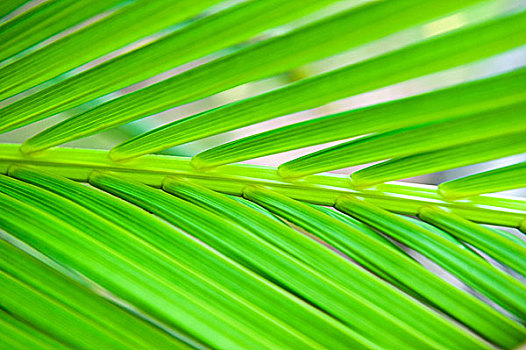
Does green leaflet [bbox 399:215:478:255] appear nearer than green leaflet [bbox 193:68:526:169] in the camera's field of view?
No

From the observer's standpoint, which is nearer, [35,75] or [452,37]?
[452,37]

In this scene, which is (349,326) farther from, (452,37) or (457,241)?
(452,37)

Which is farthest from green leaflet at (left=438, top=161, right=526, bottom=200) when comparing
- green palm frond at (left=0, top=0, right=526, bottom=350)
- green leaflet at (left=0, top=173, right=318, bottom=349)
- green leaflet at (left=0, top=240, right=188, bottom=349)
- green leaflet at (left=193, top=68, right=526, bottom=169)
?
green leaflet at (left=0, top=240, right=188, bottom=349)

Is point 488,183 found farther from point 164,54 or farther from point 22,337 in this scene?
point 22,337

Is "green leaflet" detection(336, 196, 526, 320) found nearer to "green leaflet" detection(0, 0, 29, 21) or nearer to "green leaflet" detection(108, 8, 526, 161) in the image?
"green leaflet" detection(108, 8, 526, 161)

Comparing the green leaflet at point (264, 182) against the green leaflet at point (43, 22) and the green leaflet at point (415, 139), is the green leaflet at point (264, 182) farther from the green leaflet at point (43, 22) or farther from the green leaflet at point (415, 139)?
the green leaflet at point (43, 22)

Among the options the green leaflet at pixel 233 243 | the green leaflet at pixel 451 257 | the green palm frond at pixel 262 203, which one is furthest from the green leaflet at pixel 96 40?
the green leaflet at pixel 451 257

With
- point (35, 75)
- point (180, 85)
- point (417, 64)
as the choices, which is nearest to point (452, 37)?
point (417, 64)
